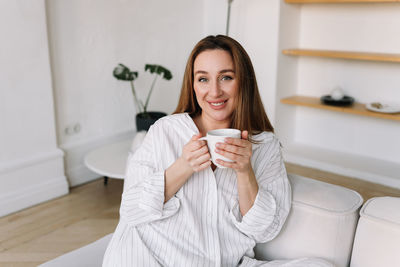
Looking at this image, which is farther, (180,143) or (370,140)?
(370,140)

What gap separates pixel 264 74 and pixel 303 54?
0.33 m

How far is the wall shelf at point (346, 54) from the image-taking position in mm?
2891

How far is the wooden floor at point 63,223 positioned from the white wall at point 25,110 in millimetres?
134

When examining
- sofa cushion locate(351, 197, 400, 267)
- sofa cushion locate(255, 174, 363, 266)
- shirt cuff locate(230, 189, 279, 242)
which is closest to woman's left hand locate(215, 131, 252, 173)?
shirt cuff locate(230, 189, 279, 242)

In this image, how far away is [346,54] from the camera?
3.06m

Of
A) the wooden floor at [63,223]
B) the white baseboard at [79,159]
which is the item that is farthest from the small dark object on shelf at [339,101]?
the white baseboard at [79,159]

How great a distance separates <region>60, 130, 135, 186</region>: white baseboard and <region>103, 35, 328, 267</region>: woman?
1630mm

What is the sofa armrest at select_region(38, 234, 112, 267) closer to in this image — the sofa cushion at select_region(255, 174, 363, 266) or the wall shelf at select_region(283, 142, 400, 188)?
the sofa cushion at select_region(255, 174, 363, 266)

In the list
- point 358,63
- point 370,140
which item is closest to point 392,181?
point 370,140

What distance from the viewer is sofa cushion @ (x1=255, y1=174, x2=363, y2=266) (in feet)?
4.08

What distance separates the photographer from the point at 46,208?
2.62 metres

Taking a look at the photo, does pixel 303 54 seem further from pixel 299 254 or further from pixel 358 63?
pixel 299 254

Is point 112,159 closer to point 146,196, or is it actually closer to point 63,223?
point 63,223

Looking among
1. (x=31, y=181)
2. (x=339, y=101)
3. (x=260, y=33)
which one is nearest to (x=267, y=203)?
(x=31, y=181)
